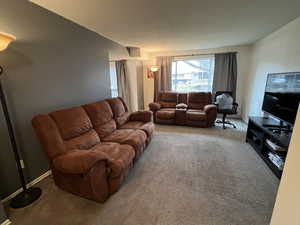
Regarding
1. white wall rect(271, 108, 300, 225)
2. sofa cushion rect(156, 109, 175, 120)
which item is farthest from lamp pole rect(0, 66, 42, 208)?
sofa cushion rect(156, 109, 175, 120)

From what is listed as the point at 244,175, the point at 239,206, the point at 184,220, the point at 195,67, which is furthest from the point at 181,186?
the point at 195,67

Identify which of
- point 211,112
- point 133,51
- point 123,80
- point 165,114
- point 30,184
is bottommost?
point 30,184

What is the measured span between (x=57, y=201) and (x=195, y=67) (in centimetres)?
513

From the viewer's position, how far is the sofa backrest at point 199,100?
14.4 feet

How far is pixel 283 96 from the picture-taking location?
216 centimetres

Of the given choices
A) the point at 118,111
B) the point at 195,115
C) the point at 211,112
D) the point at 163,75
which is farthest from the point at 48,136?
the point at 163,75

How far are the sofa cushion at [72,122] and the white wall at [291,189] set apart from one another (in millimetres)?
2116

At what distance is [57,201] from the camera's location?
165cm

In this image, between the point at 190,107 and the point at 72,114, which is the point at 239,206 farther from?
the point at 190,107

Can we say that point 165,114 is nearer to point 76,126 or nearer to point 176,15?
point 176,15

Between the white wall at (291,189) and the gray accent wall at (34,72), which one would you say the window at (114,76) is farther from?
the white wall at (291,189)

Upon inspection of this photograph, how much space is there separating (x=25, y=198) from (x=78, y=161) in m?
0.90

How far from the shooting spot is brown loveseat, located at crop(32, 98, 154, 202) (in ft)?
4.92

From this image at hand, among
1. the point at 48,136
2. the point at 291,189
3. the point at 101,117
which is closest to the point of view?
the point at 291,189
